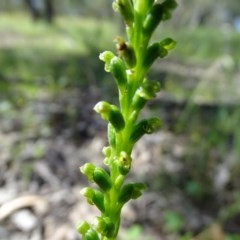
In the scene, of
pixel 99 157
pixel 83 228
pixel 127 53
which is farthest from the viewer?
pixel 99 157

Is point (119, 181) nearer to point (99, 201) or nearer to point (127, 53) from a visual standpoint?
point (99, 201)

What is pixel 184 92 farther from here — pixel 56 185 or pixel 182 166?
pixel 56 185

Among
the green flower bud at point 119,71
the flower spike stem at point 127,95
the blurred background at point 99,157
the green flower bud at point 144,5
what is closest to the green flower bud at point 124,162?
the flower spike stem at point 127,95

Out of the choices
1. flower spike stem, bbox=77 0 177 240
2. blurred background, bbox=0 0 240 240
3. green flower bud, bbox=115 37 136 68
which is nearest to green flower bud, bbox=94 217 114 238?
flower spike stem, bbox=77 0 177 240

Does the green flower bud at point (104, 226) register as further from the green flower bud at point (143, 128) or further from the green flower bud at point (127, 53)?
the green flower bud at point (127, 53)

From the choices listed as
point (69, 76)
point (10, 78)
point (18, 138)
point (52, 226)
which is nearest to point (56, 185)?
point (52, 226)

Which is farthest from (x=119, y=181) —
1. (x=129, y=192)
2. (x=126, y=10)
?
(x=126, y=10)

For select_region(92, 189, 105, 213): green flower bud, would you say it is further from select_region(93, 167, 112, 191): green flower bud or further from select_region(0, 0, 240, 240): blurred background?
select_region(0, 0, 240, 240): blurred background
